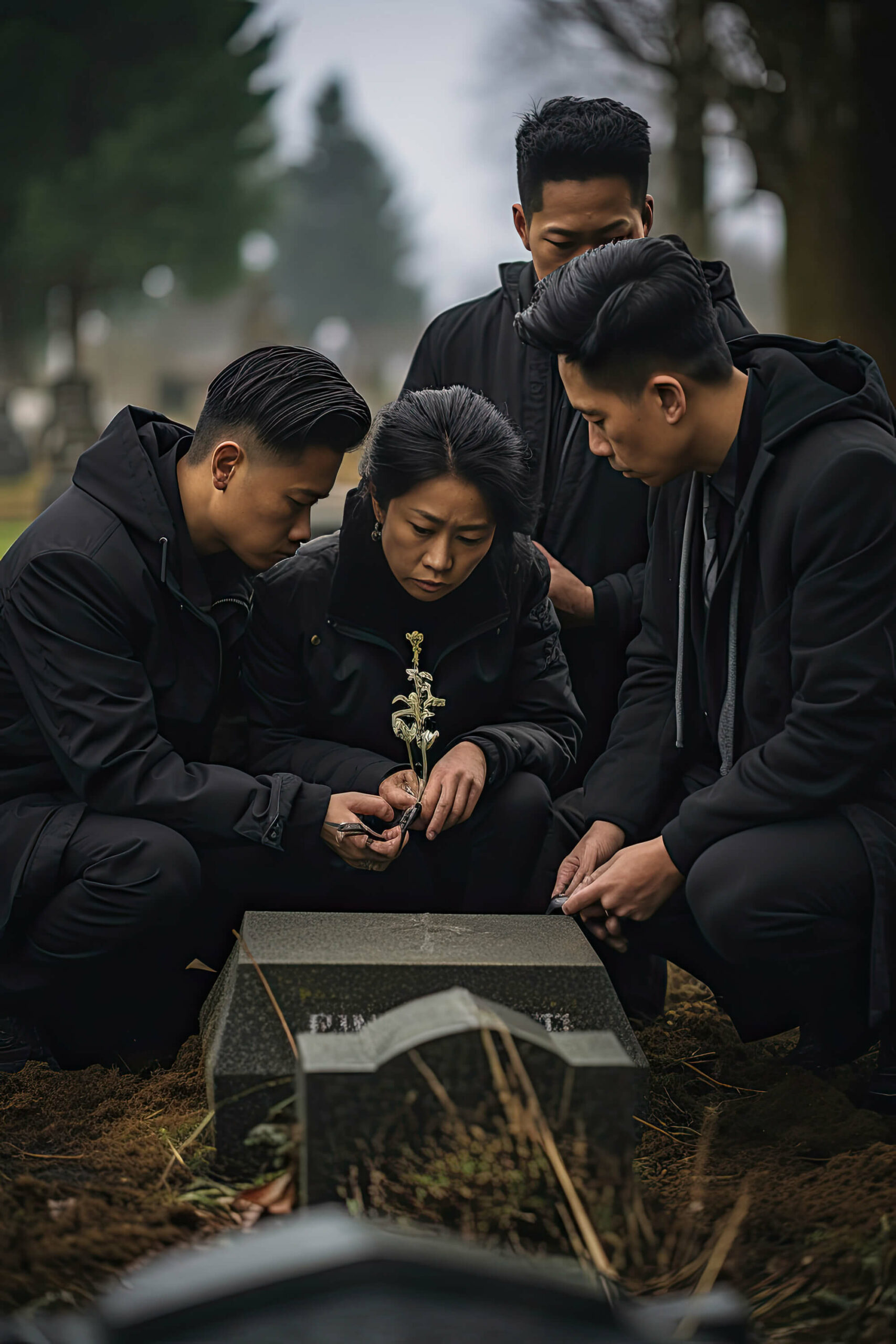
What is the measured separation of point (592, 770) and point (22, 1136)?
1548mm

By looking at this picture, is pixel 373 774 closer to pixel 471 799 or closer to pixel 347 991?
pixel 471 799

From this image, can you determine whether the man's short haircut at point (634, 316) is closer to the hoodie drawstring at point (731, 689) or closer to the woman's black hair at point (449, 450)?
the woman's black hair at point (449, 450)

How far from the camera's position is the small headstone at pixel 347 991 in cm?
248

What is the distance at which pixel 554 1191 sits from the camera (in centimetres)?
206

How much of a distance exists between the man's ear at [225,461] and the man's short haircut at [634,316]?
733 mm

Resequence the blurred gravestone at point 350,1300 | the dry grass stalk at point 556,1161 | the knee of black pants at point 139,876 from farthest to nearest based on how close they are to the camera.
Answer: the knee of black pants at point 139,876 < the dry grass stalk at point 556,1161 < the blurred gravestone at point 350,1300

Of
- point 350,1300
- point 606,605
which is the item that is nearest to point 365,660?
point 606,605

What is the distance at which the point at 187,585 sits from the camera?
2979mm

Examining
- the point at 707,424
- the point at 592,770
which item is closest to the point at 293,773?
the point at 592,770

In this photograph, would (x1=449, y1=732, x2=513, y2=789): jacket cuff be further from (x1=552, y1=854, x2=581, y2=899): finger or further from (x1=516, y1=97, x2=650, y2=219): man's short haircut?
(x1=516, y1=97, x2=650, y2=219): man's short haircut

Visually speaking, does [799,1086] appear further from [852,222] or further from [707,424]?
[852,222]

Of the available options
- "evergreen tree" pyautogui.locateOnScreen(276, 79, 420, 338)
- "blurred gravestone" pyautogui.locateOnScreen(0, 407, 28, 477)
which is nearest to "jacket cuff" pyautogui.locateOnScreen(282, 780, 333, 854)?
"blurred gravestone" pyautogui.locateOnScreen(0, 407, 28, 477)

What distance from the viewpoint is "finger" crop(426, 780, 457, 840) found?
9.81 feet

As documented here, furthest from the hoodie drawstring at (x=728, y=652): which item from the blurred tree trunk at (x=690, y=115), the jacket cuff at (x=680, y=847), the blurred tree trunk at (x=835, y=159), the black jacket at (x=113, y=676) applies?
the blurred tree trunk at (x=690, y=115)
